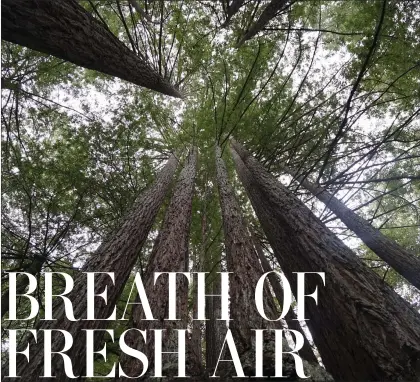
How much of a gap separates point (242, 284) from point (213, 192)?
5.04 meters

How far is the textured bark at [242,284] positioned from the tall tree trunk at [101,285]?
1355mm

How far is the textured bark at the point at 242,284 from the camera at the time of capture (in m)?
2.55

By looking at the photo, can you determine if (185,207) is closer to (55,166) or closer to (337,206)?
(55,166)

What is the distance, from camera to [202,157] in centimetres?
883

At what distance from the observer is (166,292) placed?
10.7 feet

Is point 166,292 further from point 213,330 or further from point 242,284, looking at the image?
point 213,330

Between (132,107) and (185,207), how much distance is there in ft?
8.26

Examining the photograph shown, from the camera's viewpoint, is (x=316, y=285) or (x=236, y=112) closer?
(x=316, y=285)

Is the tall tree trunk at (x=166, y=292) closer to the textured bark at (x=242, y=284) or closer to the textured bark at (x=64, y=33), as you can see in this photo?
the textured bark at (x=242, y=284)

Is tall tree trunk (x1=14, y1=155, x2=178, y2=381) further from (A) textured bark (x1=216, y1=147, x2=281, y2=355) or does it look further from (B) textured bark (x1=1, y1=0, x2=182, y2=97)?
(B) textured bark (x1=1, y1=0, x2=182, y2=97)

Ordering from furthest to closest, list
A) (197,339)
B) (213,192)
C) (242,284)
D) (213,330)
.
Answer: (213,192)
(213,330)
(197,339)
(242,284)

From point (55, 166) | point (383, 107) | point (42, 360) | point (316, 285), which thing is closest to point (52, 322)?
point (42, 360)

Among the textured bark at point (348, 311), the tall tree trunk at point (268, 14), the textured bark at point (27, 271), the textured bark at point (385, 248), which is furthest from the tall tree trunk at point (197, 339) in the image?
the tall tree trunk at point (268, 14)

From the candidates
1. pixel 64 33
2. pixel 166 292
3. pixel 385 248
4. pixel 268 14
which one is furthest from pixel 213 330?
pixel 268 14
